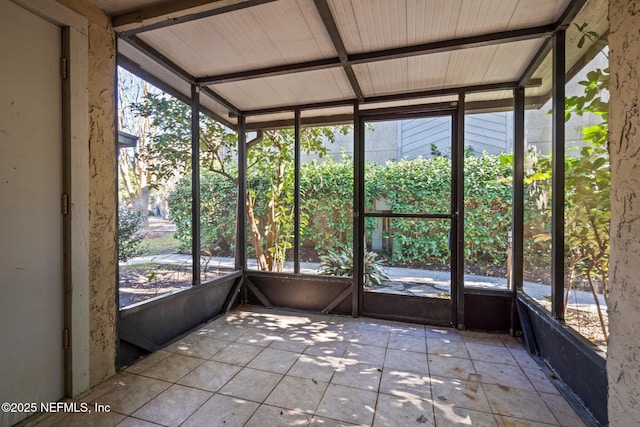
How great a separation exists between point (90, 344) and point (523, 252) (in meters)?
3.55

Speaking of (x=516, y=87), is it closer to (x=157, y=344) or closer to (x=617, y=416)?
(x=617, y=416)

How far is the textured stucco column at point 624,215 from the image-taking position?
1108 millimetres

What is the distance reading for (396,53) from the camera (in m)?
2.21

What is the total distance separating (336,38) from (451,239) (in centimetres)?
217

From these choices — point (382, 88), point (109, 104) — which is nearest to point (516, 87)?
point (382, 88)

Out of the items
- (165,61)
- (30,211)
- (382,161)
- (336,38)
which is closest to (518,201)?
(382,161)

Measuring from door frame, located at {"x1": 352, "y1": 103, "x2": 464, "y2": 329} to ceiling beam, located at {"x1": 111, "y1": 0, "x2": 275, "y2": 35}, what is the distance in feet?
5.73

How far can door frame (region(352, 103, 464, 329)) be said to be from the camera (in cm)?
288

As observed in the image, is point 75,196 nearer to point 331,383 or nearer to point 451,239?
point 331,383

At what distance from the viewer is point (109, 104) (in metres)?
1.94

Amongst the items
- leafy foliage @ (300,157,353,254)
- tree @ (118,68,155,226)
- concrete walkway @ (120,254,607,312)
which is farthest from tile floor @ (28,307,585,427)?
tree @ (118,68,155,226)

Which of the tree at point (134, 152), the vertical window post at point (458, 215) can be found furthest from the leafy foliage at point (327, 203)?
the tree at point (134, 152)

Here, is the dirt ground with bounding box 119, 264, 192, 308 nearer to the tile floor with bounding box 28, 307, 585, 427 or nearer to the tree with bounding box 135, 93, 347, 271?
the tile floor with bounding box 28, 307, 585, 427

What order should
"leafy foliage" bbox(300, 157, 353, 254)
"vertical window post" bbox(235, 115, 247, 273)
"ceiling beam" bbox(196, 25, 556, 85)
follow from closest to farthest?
"ceiling beam" bbox(196, 25, 556, 85)
"leafy foliage" bbox(300, 157, 353, 254)
"vertical window post" bbox(235, 115, 247, 273)
